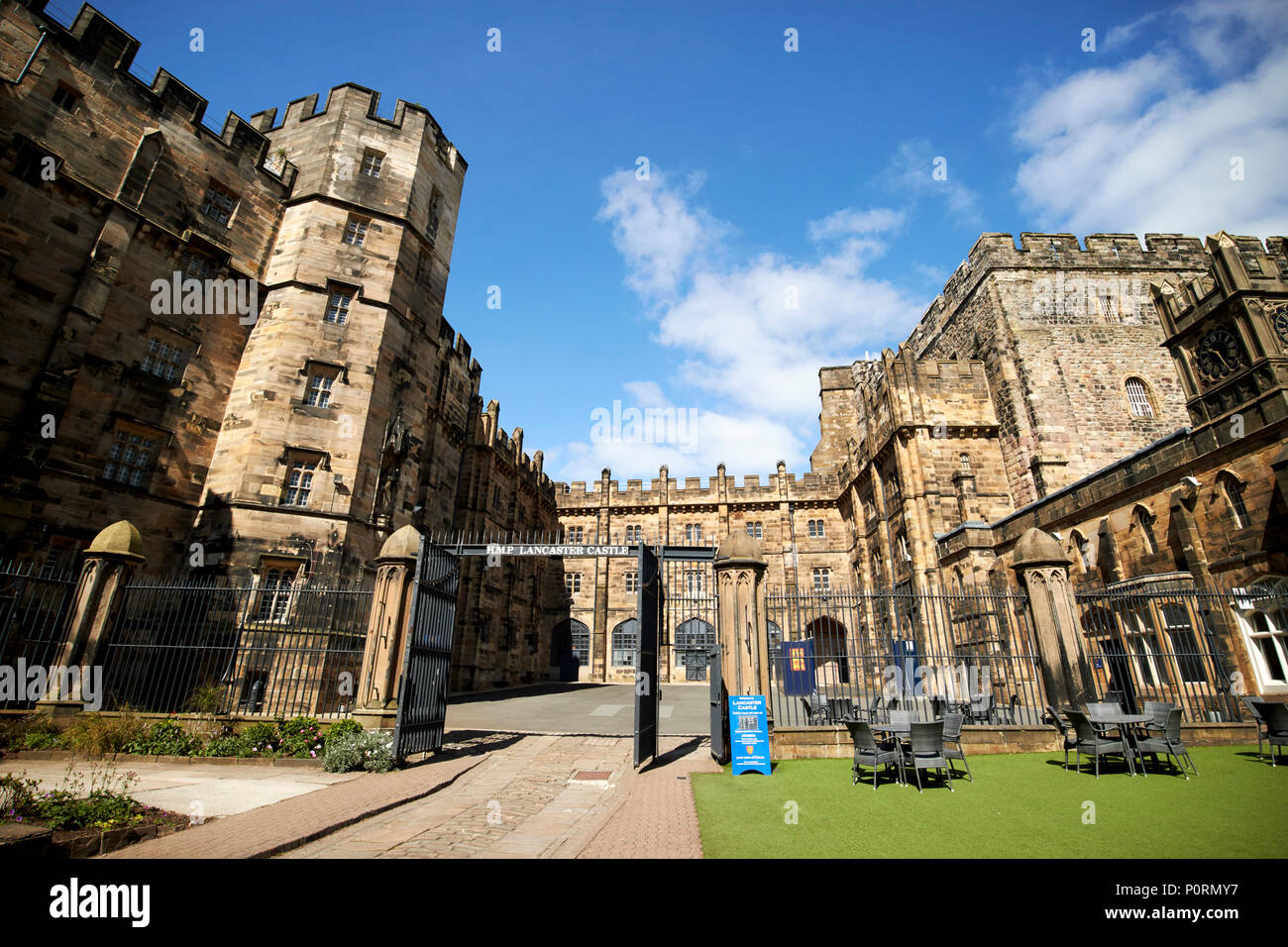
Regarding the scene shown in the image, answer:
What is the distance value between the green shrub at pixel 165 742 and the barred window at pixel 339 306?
1147 cm

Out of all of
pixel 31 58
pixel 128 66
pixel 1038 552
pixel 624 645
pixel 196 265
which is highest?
pixel 128 66

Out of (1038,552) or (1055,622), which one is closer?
(1055,622)

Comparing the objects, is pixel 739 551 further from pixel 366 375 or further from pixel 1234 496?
pixel 366 375

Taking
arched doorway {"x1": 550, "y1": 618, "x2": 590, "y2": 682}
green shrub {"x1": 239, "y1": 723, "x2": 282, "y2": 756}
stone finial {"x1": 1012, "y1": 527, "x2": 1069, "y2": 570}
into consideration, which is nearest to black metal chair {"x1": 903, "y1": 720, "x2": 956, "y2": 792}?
stone finial {"x1": 1012, "y1": 527, "x2": 1069, "y2": 570}

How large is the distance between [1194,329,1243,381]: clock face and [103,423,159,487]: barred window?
2647 cm

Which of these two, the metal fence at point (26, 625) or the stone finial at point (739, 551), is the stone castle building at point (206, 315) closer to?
the metal fence at point (26, 625)

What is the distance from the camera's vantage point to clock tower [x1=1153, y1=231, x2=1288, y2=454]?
37.3 feet

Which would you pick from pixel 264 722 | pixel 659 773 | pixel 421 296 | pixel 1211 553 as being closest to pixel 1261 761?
pixel 1211 553

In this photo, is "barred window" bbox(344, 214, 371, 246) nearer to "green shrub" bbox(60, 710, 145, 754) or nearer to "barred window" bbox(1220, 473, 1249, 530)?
"green shrub" bbox(60, 710, 145, 754)

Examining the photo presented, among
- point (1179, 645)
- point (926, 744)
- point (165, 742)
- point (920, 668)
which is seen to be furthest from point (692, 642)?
point (165, 742)

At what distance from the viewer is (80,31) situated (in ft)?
44.4

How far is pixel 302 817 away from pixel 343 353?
13.7 meters

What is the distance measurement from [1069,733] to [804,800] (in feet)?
20.6

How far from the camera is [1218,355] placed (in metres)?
13.3
